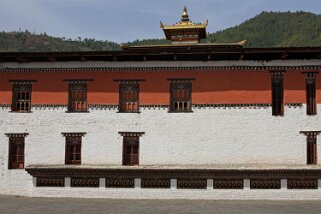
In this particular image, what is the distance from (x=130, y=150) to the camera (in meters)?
19.1

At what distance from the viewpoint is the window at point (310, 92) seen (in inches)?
726

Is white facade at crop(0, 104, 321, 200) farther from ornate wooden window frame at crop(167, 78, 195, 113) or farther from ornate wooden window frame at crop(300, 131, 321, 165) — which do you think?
ornate wooden window frame at crop(167, 78, 195, 113)

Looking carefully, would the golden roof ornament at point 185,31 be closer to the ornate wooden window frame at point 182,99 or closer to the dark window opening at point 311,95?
the ornate wooden window frame at point 182,99

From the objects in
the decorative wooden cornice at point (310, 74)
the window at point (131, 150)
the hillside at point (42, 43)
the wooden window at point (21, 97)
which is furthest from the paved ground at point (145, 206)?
the hillside at point (42, 43)

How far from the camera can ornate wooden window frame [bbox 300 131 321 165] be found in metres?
18.2

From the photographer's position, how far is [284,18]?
148000 mm

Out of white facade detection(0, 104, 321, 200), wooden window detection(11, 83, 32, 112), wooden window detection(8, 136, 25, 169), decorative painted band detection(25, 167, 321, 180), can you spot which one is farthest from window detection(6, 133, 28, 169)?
wooden window detection(11, 83, 32, 112)

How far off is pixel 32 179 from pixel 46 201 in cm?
221

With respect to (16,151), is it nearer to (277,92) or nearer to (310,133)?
(277,92)

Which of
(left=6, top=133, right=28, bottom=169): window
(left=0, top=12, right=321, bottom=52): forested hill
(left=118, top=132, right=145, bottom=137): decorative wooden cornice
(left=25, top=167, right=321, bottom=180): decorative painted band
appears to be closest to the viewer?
(left=25, top=167, right=321, bottom=180): decorative painted band

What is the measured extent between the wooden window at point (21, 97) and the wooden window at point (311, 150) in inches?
557

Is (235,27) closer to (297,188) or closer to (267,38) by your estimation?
(267,38)

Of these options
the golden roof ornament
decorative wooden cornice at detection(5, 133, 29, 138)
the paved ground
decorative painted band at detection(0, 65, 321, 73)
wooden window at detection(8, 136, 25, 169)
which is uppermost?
the golden roof ornament

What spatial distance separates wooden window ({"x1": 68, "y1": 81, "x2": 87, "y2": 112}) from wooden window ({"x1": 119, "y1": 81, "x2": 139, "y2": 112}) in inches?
74.5
